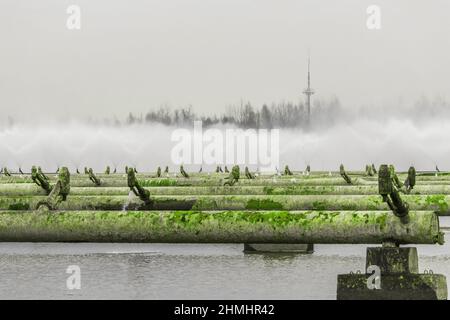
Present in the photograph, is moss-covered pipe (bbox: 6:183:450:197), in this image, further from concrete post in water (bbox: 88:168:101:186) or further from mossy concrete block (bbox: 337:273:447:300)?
mossy concrete block (bbox: 337:273:447:300)

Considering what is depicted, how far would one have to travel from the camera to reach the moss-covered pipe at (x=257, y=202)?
21.8 meters

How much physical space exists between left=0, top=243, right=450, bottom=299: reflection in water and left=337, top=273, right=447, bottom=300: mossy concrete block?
1.42m

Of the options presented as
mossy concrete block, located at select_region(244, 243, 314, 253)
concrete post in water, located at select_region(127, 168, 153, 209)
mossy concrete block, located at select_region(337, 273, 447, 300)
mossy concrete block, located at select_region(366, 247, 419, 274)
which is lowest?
mossy concrete block, located at select_region(244, 243, 314, 253)

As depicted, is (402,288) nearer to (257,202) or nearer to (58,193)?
(58,193)

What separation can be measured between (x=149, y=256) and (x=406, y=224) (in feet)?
33.6

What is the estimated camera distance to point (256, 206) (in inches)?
875

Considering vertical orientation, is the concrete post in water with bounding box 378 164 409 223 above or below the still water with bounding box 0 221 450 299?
above

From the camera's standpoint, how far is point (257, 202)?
22.3 m

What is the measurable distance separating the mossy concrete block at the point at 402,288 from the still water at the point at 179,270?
4.69 ft

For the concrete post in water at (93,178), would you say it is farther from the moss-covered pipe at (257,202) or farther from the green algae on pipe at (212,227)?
the green algae on pipe at (212,227)

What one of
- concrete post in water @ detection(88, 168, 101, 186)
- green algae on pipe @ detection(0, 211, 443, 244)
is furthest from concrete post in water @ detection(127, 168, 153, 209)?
concrete post in water @ detection(88, 168, 101, 186)

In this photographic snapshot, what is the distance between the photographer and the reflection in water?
14945mm

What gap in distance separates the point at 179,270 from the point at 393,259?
260 inches

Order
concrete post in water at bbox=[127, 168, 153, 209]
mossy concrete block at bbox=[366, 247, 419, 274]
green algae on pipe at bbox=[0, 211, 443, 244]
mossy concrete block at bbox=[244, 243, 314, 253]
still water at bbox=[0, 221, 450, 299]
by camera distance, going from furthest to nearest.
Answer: mossy concrete block at bbox=[244, 243, 314, 253], concrete post in water at bbox=[127, 168, 153, 209], still water at bbox=[0, 221, 450, 299], green algae on pipe at bbox=[0, 211, 443, 244], mossy concrete block at bbox=[366, 247, 419, 274]
